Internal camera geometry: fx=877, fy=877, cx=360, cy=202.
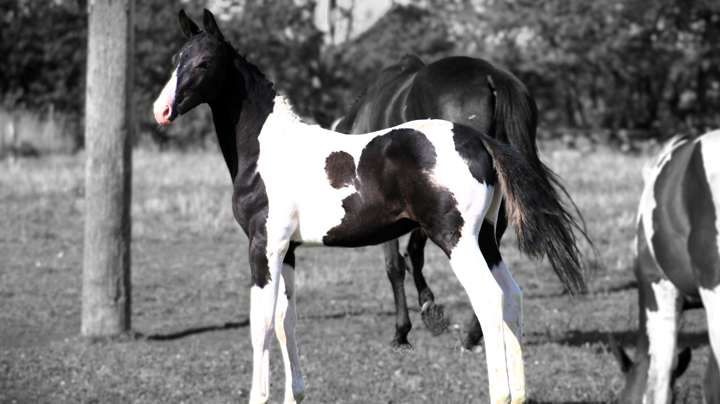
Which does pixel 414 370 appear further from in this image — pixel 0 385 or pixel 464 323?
pixel 0 385

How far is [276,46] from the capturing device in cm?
2933

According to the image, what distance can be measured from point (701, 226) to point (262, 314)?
95.0 inches

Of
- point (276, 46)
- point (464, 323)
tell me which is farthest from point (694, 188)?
point (276, 46)

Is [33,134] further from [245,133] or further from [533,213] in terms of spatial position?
[533,213]

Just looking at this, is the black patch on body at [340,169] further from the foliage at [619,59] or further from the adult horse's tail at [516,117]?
the foliage at [619,59]

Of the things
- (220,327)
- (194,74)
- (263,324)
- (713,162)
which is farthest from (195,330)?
(713,162)

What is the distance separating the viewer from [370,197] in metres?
3.73

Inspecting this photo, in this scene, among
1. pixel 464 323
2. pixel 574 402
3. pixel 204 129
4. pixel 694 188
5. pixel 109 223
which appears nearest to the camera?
pixel 694 188

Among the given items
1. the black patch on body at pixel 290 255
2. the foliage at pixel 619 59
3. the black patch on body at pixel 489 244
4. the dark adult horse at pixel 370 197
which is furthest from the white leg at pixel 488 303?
the foliage at pixel 619 59

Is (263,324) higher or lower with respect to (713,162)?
lower

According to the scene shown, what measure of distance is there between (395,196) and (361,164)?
0.21 meters

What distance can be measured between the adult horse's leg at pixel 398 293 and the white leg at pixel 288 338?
54.6 inches

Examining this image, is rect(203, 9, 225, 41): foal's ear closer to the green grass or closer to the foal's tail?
the foal's tail

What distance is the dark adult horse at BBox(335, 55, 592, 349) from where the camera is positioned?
519cm
